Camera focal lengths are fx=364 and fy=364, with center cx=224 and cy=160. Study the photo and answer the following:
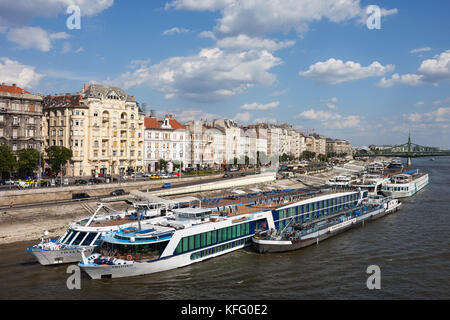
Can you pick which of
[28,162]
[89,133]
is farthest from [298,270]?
[89,133]

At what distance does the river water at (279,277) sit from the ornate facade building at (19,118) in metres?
35.7

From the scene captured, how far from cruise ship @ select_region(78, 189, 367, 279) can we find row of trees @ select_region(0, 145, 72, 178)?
36.2 m

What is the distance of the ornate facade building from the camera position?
6319cm

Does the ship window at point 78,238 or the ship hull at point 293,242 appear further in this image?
the ship hull at point 293,242

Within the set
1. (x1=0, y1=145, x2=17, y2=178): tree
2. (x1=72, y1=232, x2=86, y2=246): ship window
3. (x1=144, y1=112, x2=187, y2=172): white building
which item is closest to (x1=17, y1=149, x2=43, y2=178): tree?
(x1=0, y1=145, x2=17, y2=178): tree

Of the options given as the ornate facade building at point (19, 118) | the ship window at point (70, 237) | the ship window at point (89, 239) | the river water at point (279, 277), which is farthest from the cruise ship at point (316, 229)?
the ornate facade building at point (19, 118)

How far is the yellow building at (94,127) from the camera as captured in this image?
239ft

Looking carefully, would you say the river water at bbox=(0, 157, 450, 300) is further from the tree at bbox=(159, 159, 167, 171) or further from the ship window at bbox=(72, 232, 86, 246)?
the tree at bbox=(159, 159, 167, 171)

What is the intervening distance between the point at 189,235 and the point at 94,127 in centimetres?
5227

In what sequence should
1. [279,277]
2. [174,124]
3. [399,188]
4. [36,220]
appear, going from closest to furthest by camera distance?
[279,277]
[36,220]
[399,188]
[174,124]

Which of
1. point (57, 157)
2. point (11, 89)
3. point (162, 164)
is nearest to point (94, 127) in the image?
point (57, 157)

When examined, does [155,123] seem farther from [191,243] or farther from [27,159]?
[191,243]

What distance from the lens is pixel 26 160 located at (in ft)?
197

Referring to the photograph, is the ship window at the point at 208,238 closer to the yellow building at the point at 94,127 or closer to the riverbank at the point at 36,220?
the riverbank at the point at 36,220
